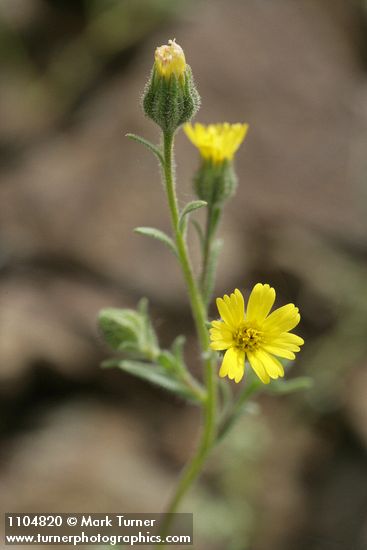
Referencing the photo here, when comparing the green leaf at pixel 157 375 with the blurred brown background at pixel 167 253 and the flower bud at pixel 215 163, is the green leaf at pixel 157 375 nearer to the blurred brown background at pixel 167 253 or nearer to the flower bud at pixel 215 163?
the flower bud at pixel 215 163

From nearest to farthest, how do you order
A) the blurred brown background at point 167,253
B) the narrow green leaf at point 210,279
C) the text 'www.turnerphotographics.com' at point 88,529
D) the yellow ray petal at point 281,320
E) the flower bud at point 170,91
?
1. the flower bud at point 170,91
2. the yellow ray petal at point 281,320
3. the narrow green leaf at point 210,279
4. the text 'www.turnerphotographics.com' at point 88,529
5. the blurred brown background at point 167,253

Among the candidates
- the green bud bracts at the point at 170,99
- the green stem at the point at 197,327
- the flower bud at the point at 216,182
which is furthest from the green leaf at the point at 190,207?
the flower bud at the point at 216,182

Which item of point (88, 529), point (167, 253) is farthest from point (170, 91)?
point (167, 253)

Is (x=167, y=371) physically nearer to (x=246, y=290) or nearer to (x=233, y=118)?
(x=246, y=290)

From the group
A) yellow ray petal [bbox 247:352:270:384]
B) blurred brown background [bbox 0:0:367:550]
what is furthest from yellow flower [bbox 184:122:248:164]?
blurred brown background [bbox 0:0:367:550]

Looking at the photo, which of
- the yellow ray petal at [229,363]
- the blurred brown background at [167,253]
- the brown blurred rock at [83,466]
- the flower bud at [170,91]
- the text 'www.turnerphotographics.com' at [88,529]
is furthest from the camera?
the blurred brown background at [167,253]

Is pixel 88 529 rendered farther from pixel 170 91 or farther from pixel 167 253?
pixel 170 91

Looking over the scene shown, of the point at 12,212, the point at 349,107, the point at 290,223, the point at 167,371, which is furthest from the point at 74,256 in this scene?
the point at 349,107

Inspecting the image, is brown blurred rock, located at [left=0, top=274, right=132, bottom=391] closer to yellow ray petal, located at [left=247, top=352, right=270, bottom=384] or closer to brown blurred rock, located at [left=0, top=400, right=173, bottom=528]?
brown blurred rock, located at [left=0, top=400, right=173, bottom=528]
